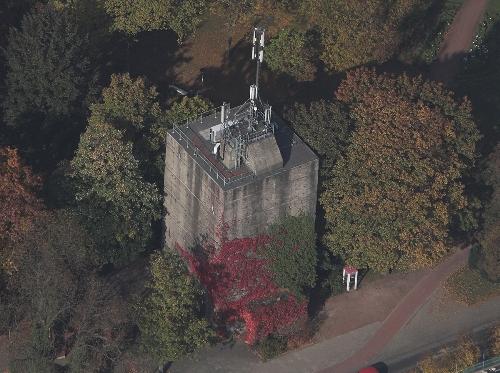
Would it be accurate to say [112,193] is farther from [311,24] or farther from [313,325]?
[311,24]

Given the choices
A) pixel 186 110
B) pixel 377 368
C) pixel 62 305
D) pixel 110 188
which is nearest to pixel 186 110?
pixel 186 110

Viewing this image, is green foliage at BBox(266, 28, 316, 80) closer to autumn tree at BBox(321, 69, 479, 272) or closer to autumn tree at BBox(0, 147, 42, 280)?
autumn tree at BBox(321, 69, 479, 272)

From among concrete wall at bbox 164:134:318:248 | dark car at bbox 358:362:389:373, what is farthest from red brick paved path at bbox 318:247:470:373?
concrete wall at bbox 164:134:318:248

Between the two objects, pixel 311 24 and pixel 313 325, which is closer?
pixel 313 325

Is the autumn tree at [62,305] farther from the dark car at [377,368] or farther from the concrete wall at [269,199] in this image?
the dark car at [377,368]

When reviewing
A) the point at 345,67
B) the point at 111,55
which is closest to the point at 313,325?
the point at 345,67

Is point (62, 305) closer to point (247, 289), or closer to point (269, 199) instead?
point (247, 289)

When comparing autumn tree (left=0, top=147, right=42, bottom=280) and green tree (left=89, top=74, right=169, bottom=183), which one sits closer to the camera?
autumn tree (left=0, top=147, right=42, bottom=280)
